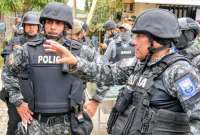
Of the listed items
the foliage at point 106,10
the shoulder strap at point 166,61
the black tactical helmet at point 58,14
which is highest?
the black tactical helmet at point 58,14

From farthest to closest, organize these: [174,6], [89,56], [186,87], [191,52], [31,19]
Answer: [174,6] < [31,19] < [191,52] < [89,56] < [186,87]

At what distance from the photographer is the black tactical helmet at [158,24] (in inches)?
127

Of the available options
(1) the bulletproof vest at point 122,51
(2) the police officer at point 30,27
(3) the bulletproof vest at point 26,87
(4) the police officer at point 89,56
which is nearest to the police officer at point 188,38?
(4) the police officer at point 89,56

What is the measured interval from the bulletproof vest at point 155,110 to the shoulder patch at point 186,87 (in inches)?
4.8

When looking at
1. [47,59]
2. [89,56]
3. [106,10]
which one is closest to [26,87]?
[47,59]

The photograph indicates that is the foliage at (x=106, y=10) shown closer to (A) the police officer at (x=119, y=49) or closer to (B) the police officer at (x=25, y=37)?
(A) the police officer at (x=119, y=49)

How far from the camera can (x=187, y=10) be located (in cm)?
Answer: 2156

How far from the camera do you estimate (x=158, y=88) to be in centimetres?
318

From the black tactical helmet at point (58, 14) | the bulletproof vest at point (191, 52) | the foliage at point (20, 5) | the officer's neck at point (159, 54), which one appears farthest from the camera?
the foliage at point (20, 5)

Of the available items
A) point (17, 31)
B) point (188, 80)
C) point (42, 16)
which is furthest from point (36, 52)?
point (17, 31)

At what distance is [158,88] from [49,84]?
1.47 m

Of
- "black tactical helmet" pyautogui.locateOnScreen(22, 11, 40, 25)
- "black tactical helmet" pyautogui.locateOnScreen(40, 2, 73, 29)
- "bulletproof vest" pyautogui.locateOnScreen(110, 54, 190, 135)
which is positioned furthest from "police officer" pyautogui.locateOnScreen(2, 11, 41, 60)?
"bulletproof vest" pyautogui.locateOnScreen(110, 54, 190, 135)

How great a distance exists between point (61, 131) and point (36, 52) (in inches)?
29.8

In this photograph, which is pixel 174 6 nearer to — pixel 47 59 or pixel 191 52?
pixel 191 52
